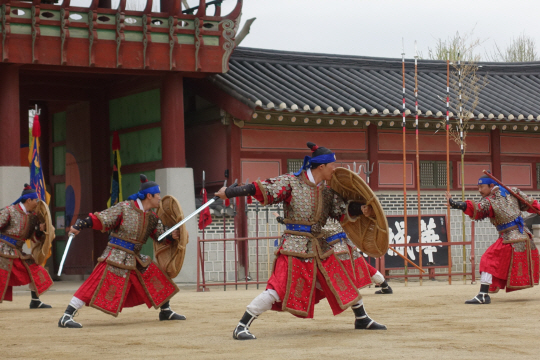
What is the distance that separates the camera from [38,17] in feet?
42.3

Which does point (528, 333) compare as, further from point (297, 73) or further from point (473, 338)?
point (297, 73)

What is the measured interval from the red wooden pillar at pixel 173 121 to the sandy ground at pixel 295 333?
4133 millimetres

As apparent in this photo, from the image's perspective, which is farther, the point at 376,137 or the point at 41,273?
the point at 376,137

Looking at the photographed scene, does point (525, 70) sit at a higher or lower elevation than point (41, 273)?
higher

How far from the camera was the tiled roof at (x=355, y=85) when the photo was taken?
585 inches

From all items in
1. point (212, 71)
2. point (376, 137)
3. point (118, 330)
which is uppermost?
point (212, 71)

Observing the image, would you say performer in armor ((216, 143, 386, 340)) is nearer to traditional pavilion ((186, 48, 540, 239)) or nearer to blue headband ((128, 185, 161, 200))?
blue headband ((128, 185, 161, 200))

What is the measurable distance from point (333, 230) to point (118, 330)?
2116mm

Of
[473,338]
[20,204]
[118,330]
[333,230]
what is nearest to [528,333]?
[473,338]

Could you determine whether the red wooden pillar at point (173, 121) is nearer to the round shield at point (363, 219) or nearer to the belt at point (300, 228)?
the round shield at point (363, 219)

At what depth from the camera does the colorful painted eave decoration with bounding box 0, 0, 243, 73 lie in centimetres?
1284

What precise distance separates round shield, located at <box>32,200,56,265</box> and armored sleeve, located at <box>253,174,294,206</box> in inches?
162

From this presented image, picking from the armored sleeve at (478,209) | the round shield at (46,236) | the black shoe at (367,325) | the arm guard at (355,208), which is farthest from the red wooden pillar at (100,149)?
the black shoe at (367,325)

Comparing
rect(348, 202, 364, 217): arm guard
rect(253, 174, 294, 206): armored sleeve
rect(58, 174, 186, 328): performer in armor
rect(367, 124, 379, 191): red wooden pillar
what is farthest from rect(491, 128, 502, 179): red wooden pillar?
rect(253, 174, 294, 206): armored sleeve
